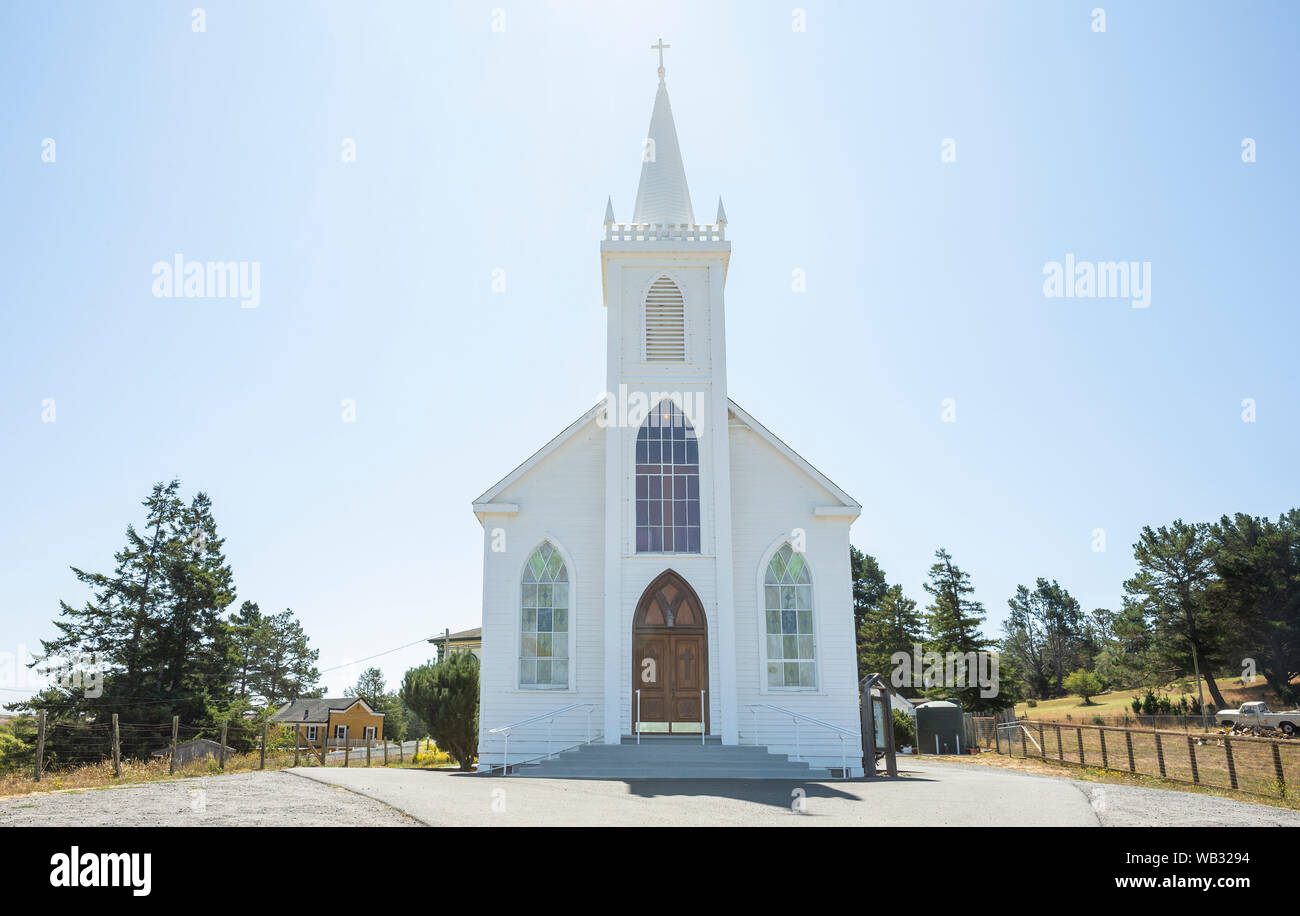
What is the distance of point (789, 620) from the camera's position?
1875cm

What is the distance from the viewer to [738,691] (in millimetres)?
17984

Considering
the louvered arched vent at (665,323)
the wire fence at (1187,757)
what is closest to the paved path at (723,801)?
the wire fence at (1187,757)

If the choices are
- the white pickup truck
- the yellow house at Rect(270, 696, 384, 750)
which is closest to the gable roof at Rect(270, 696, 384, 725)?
the yellow house at Rect(270, 696, 384, 750)

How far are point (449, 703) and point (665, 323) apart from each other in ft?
37.5

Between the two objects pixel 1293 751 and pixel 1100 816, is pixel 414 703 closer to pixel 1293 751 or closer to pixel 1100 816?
pixel 1100 816

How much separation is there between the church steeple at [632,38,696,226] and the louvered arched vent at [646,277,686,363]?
5.94 ft

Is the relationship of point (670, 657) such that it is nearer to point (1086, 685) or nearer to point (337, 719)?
point (337, 719)

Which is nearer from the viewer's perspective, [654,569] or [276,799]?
[276,799]

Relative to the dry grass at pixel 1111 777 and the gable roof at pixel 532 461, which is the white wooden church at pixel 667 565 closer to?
the gable roof at pixel 532 461

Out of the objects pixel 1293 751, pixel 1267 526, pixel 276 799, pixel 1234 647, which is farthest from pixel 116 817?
pixel 1267 526

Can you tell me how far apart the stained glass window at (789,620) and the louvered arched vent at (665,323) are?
5.26 m

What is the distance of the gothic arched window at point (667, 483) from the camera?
1891 centimetres
